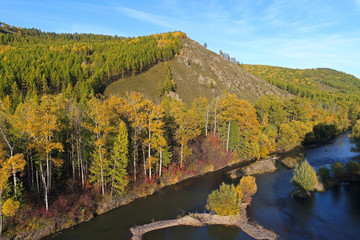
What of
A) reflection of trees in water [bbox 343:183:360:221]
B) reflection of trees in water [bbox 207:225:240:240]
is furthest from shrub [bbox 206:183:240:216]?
reflection of trees in water [bbox 343:183:360:221]

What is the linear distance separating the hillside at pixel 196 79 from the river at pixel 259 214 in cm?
6642

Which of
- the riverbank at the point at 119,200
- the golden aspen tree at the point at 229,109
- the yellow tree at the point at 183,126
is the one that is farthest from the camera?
the golden aspen tree at the point at 229,109

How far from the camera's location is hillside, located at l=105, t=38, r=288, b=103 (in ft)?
354

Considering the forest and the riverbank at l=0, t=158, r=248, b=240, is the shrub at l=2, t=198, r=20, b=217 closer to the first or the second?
the forest

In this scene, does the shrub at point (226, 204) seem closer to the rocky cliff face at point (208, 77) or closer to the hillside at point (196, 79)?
the hillside at point (196, 79)

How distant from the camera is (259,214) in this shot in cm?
2983

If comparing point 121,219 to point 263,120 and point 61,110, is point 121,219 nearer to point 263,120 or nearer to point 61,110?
point 61,110

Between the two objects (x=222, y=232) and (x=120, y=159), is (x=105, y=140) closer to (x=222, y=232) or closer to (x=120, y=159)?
(x=120, y=159)

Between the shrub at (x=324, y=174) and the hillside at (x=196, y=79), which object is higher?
the hillside at (x=196, y=79)

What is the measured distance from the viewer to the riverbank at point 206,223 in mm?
25891

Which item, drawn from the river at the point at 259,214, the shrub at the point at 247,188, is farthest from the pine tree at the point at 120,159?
the shrub at the point at 247,188

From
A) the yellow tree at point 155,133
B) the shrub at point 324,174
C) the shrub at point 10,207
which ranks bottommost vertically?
the shrub at point 324,174

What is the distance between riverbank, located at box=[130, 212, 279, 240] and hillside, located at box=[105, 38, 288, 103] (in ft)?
240

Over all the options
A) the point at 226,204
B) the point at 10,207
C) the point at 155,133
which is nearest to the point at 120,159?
the point at 155,133
